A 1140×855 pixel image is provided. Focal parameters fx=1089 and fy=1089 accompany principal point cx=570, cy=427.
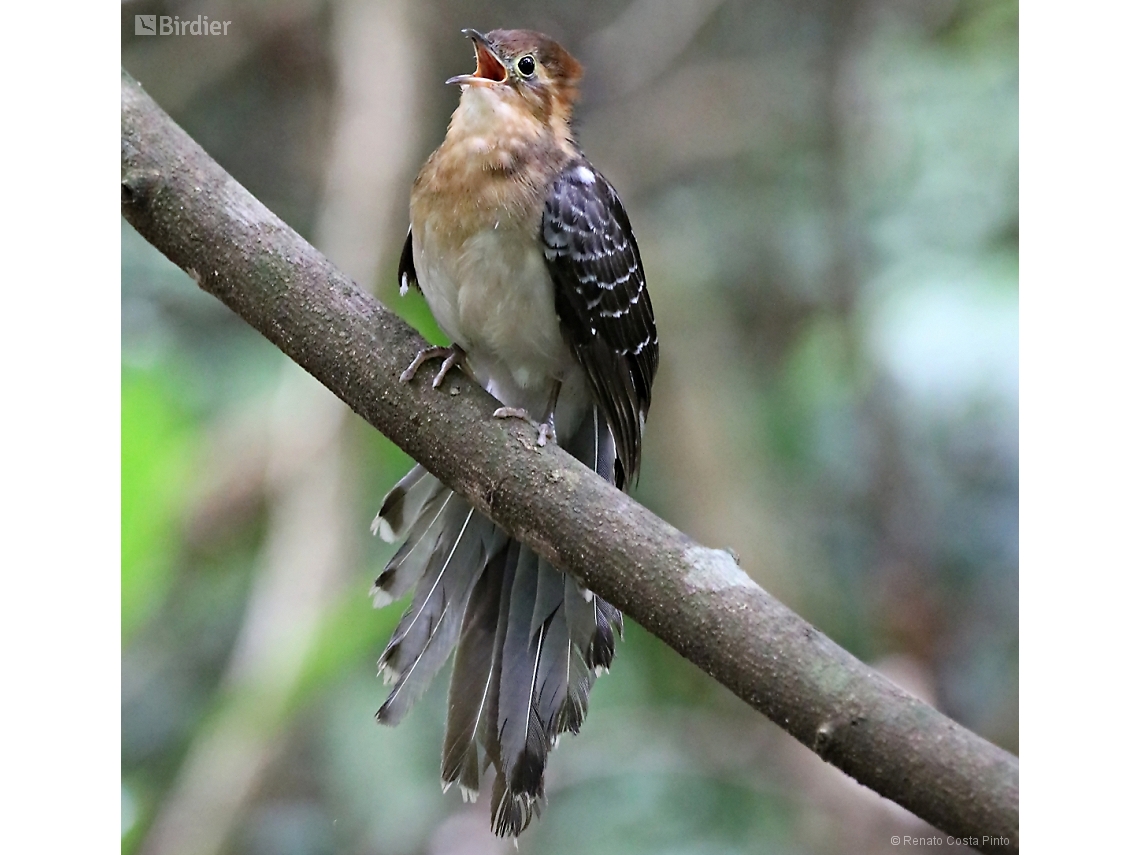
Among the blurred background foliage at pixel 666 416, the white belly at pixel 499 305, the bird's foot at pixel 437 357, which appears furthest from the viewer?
the blurred background foliage at pixel 666 416

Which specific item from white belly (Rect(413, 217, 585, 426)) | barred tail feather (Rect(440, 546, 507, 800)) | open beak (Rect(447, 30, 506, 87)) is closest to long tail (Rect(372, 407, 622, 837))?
barred tail feather (Rect(440, 546, 507, 800))

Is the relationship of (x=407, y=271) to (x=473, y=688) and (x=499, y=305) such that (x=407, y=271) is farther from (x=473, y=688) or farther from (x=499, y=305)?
(x=473, y=688)

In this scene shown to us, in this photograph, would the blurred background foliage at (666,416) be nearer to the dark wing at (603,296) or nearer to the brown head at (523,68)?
the brown head at (523,68)

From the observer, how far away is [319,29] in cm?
176

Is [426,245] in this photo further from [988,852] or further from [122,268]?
[988,852]

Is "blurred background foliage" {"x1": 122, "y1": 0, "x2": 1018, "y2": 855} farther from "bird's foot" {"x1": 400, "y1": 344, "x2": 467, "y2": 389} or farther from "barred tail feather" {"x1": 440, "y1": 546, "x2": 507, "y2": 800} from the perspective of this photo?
"bird's foot" {"x1": 400, "y1": 344, "x2": 467, "y2": 389}

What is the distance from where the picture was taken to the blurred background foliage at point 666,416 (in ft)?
5.25

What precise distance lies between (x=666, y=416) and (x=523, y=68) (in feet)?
2.11

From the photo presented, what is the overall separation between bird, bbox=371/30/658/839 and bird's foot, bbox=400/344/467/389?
15cm

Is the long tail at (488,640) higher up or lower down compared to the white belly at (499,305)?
lower down

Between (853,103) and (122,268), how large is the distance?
120 cm

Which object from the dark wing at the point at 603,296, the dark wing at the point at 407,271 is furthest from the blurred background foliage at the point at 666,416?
the dark wing at the point at 603,296

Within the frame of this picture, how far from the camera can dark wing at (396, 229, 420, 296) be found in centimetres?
164
